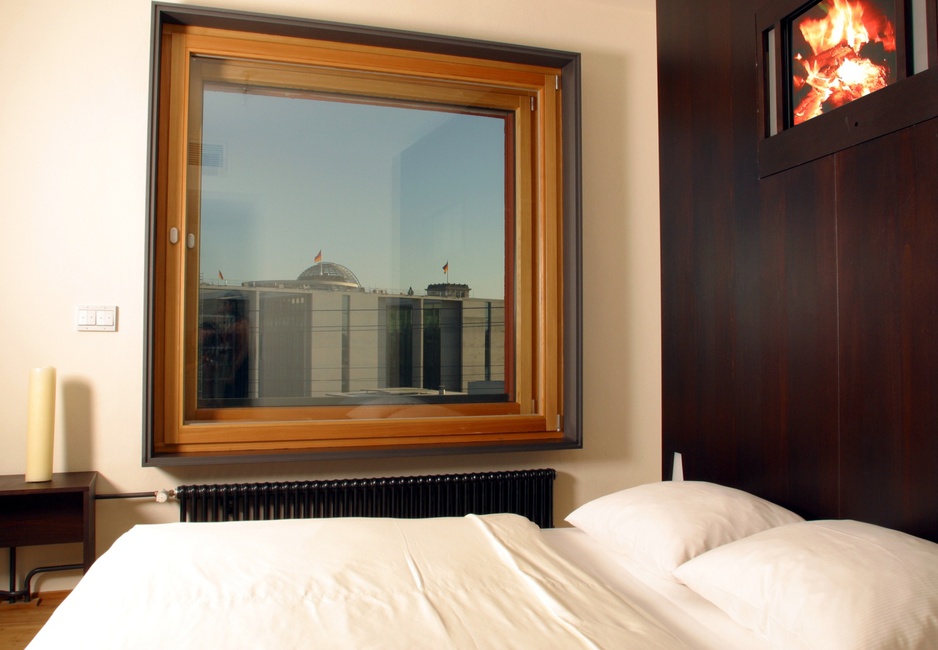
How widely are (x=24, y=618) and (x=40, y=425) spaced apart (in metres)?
0.68

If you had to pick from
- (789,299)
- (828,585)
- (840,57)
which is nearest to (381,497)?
(789,299)

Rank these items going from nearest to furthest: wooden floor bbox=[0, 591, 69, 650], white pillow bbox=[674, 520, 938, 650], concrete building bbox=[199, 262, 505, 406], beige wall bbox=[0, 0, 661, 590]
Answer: white pillow bbox=[674, 520, 938, 650]
wooden floor bbox=[0, 591, 69, 650]
beige wall bbox=[0, 0, 661, 590]
concrete building bbox=[199, 262, 505, 406]

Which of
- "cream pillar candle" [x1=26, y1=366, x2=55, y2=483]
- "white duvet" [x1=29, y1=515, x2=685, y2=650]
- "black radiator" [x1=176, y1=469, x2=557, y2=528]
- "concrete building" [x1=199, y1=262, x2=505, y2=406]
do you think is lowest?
"black radiator" [x1=176, y1=469, x2=557, y2=528]

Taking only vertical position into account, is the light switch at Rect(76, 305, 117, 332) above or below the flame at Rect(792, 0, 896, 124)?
below

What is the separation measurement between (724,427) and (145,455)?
2.09 metres

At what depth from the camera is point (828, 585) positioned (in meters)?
1.27

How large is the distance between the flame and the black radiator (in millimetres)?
1749

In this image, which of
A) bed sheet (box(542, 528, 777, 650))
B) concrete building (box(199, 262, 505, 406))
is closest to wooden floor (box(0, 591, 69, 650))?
concrete building (box(199, 262, 505, 406))

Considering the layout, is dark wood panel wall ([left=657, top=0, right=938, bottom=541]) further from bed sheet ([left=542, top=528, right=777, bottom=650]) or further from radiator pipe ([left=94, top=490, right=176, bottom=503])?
radiator pipe ([left=94, top=490, right=176, bottom=503])

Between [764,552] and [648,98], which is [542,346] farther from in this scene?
[764,552]

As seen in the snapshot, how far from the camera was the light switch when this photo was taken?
2572 millimetres

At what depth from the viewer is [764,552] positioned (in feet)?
4.78

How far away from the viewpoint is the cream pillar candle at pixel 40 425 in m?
2.37

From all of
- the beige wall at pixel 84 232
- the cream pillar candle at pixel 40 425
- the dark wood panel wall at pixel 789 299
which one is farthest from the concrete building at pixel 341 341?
the dark wood panel wall at pixel 789 299
